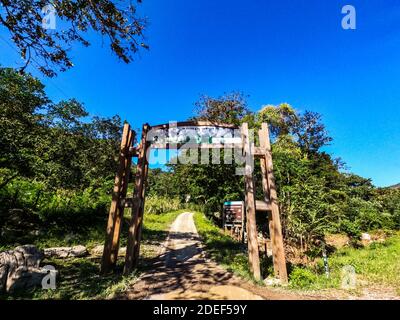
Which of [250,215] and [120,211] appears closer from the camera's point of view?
[250,215]

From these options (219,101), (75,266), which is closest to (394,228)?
(219,101)

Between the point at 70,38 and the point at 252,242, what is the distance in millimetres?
7345

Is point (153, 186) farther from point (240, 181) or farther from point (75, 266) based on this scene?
point (75, 266)

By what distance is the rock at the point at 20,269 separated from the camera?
5074 millimetres

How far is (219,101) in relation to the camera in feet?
67.7

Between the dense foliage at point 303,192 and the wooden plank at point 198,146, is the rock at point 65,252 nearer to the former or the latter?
the wooden plank at point 198,146

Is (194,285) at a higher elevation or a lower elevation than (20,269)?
lower

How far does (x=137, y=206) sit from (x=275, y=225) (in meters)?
3.95

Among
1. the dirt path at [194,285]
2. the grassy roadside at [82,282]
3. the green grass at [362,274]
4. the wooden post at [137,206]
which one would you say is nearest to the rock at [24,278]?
the grassy roadside at [82,282]

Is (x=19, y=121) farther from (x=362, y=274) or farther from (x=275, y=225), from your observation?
(x=362, y=274)

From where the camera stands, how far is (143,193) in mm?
7090

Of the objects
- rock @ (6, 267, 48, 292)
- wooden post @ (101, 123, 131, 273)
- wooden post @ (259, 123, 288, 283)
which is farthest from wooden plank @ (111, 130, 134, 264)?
wooden post @ (259, 123, 288, 283)

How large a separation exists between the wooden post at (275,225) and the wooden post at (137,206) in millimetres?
3652

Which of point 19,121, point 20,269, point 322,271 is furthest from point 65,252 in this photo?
point 322,271
